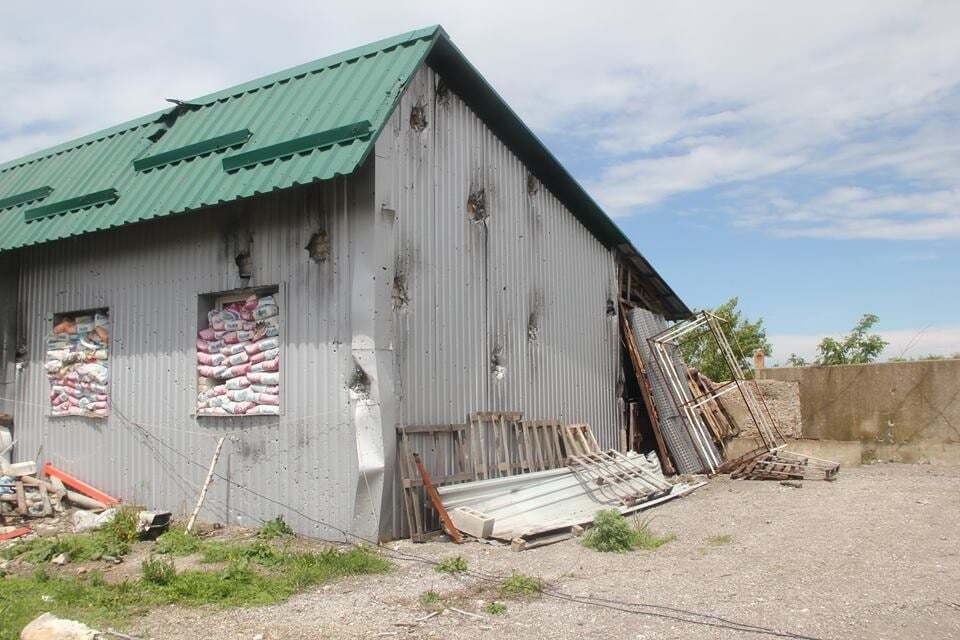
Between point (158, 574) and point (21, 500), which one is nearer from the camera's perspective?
point (158, 574)

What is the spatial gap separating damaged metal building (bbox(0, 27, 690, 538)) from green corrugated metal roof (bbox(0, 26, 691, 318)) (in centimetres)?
4

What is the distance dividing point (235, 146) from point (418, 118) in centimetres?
226

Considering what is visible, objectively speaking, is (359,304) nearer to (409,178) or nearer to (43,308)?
(409,178)

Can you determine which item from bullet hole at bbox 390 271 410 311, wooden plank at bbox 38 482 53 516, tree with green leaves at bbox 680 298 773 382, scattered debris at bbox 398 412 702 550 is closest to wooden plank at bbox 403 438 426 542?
scattered debris at bbox 398 412 702 550

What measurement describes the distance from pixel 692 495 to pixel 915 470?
15.1ft

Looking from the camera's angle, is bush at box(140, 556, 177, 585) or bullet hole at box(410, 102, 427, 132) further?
bullet hole at box(410, 102, 427, 132)

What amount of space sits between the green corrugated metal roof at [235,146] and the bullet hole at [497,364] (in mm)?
3823

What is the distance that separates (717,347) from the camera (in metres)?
26.0

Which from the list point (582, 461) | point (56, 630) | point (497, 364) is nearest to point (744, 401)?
point (582, 461)

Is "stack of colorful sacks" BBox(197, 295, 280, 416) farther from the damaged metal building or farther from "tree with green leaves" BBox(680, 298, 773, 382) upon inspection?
"tree with green leaves" BBox(680, 298, 773, 382)

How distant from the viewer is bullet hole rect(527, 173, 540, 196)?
12609 millimetres

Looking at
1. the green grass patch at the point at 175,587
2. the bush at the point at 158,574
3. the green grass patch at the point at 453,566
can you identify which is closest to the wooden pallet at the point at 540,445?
the green grass patch at the point at 453,566

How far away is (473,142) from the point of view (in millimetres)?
11047

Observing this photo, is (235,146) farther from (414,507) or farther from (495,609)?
(495,609)
